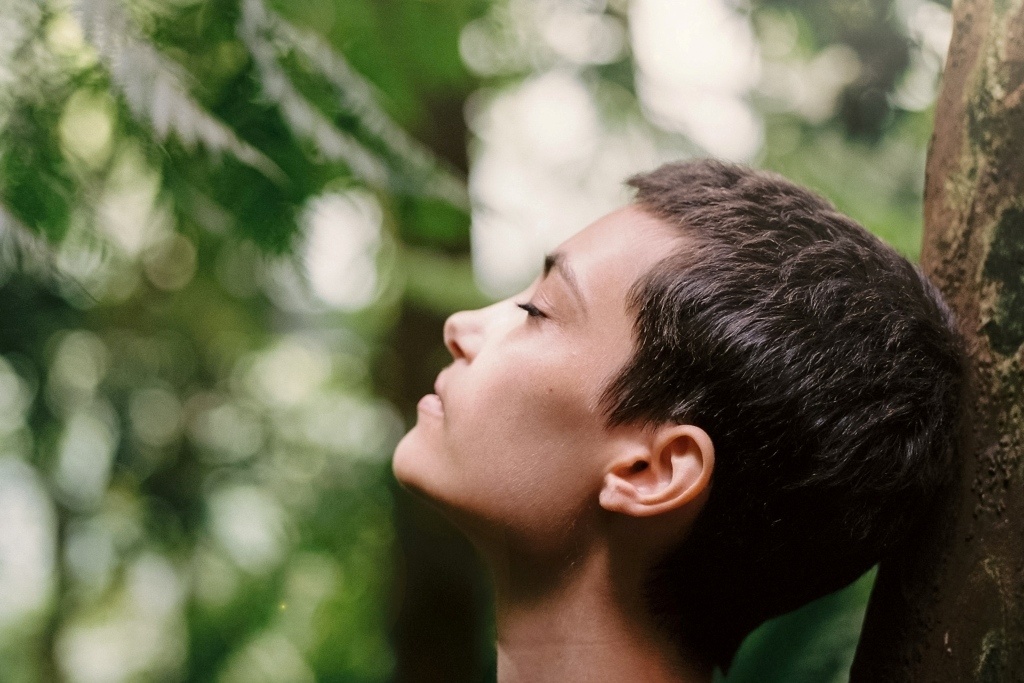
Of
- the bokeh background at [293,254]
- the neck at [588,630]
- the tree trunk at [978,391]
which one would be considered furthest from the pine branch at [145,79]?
the tree trunk at [978,391]

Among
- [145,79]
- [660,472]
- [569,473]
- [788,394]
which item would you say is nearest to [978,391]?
[788,394]

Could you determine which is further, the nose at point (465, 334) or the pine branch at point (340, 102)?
the nose at point (465, 334)

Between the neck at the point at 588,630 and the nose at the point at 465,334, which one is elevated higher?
the nose at the point at 465,334

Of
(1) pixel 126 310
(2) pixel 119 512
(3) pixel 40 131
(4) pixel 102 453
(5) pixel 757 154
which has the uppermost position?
(3) pixel 40 131

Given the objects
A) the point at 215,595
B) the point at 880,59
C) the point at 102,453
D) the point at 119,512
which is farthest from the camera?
the point at 119,512

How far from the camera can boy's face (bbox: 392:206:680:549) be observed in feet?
3.28

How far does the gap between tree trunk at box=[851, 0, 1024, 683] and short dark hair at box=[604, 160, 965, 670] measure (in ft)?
0.16

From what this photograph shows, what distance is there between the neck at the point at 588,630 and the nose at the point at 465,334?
31cm

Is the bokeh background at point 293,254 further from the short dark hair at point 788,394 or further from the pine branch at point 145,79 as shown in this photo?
the short dark hair at point 788,394

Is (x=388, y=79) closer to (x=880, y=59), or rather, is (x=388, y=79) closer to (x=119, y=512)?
(x=880, y=59)

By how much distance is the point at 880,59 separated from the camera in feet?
6.78

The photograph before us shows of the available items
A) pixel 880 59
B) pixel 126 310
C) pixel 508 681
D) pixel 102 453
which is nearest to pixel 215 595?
pixel 102 453

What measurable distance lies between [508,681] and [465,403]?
404 millimetres

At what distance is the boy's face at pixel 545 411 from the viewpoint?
3.28 feet
